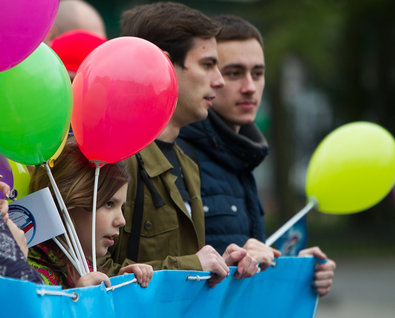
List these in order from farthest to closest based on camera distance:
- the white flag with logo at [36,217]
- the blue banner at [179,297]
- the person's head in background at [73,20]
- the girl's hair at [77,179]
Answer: the person's head in background at [73,20], the girl's hair at [77,179], the white flag with logo at [36,217], the blue banner at [179,297]

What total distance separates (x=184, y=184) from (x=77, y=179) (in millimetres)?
786

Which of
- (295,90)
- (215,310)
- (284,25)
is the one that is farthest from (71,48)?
(295,90)

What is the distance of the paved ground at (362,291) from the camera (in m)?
9.66

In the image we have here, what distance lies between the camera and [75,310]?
2.09 meters

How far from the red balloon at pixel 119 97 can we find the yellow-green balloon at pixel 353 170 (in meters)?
1.70

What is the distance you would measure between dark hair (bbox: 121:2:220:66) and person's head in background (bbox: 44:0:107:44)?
142cm

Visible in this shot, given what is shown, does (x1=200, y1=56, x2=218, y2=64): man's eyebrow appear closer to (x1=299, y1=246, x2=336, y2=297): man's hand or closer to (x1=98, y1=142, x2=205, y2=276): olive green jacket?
(x1=98, y1=142, x2=205, y2=276): olive green jacket

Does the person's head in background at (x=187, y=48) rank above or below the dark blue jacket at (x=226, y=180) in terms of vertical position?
above

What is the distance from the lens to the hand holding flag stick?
3.94m

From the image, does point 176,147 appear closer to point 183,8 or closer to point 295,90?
point 183,8

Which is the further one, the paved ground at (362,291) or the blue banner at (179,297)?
the paved ground at (362,291)

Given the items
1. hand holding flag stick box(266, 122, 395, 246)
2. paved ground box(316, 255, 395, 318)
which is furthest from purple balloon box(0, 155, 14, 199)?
paved ground box(316, 255, 395, 318)

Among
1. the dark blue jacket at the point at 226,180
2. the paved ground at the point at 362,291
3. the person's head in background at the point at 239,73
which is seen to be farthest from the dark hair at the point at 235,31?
the paved ground at the point at 362,291

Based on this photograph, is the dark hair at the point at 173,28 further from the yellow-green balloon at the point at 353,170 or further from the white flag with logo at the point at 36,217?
the white flag with logo at the point at 36,217
